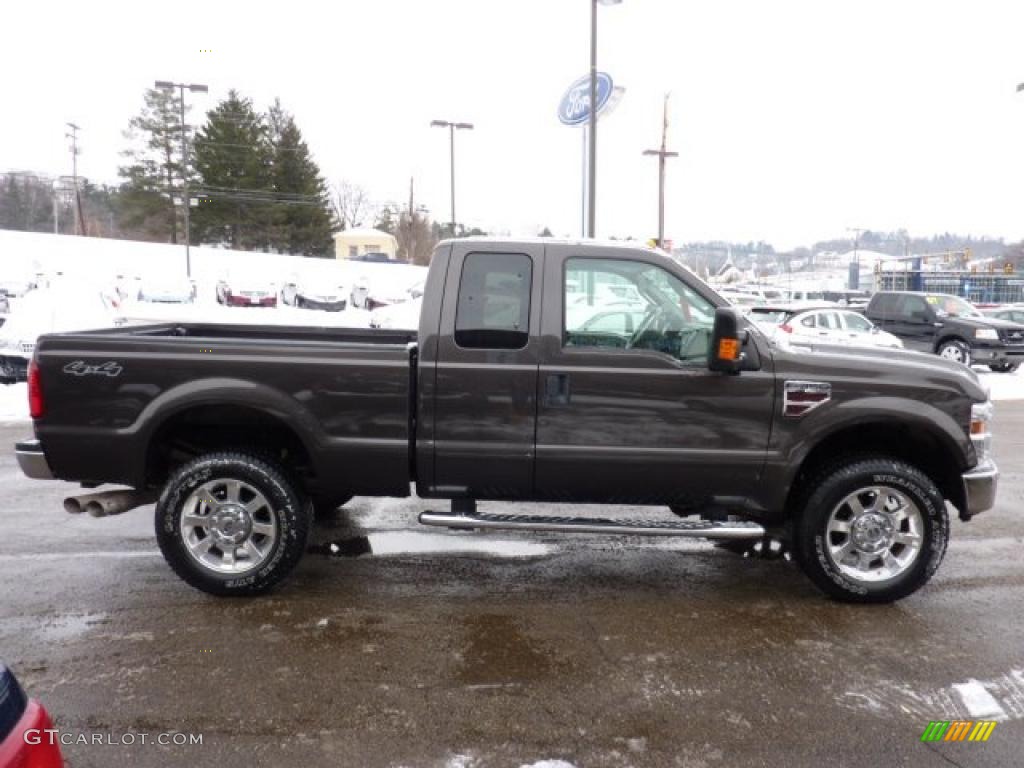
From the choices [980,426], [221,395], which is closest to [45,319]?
[221,395]

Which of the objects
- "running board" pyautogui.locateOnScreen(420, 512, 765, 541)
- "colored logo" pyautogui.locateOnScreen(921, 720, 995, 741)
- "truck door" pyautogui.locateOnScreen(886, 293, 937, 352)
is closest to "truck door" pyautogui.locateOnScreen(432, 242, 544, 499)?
"running board" pyautogui.locateOnScreen(420, 512, 765, 541)

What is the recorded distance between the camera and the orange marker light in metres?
4.11

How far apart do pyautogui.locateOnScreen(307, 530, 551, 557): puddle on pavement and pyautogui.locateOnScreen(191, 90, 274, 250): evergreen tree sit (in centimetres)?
5791

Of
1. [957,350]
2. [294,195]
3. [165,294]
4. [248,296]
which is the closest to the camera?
[957,350]

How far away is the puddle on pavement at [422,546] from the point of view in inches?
211

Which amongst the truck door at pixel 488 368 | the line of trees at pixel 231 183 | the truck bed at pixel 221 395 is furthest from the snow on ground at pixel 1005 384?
the line of trees at pixel 231 183

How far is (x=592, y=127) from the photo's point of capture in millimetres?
16078

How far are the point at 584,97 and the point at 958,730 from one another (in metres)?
16.3

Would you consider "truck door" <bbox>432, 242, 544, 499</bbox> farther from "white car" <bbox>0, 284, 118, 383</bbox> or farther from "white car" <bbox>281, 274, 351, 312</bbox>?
"white car" <bbox>281, 274, 351, 312</bbox>

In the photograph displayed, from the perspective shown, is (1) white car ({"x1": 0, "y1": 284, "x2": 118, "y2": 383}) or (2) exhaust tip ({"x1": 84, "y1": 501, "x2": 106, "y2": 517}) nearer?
(2) exhaust tip ({"x1": 84, "y1": 501, "x2": 106, "y2": 517})

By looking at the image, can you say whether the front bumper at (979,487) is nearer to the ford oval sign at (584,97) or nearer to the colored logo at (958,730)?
the colored logo at (958,730)

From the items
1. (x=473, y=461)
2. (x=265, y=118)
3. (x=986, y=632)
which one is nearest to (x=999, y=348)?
(x=986, y=632)

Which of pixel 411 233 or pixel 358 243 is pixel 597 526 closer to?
pixel 358 243

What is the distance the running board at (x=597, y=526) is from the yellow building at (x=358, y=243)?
6787 cm
